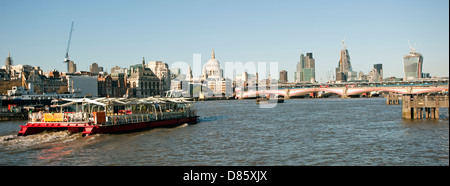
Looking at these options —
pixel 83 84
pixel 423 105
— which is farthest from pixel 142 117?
pixel 83 84

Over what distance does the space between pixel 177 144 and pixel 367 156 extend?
49.4 feet

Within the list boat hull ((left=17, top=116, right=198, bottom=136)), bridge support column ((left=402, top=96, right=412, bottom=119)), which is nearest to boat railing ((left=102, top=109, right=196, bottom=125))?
boat hull ((left=17, top=116, right=198, bottom=136))

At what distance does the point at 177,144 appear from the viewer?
110ft

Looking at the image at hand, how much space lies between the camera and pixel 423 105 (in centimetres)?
5047

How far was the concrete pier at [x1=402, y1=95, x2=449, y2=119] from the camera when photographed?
50.3 metres

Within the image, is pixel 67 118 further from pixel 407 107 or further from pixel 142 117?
pixel 407 107

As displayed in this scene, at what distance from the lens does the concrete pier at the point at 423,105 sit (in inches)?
1980

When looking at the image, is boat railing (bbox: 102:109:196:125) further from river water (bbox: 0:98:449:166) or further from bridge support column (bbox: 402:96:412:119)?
bridge support column (bbox: 402:96:412:119)

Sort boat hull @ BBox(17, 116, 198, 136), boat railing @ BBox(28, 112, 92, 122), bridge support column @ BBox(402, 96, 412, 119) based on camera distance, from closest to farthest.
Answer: boat hull @ BBox(17, 116, 198, 136), boat railing @ BBox(28, 112, 92, 122), bridge support column @ BBox(402, 96, 412, 119)
